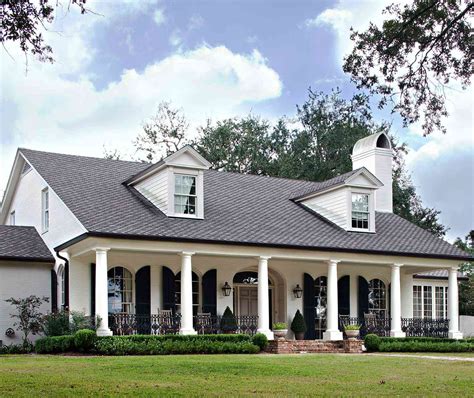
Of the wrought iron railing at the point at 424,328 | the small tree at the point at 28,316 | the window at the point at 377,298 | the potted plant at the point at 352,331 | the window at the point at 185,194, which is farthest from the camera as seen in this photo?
the window at the point at 377,298

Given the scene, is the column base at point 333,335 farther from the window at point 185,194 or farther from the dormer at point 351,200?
the window at point 185,194

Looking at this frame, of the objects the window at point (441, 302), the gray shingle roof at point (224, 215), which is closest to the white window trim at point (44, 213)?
the gray shingle roof at point (224, 215)

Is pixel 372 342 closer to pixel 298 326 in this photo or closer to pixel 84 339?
pixel 298 326

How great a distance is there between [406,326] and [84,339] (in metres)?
12.7

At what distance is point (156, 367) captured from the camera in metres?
16.7

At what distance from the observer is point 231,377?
14.9 m

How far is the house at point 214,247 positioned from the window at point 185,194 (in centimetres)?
4

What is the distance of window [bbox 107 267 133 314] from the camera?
1002 inches

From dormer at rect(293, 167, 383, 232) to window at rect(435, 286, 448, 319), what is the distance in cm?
657

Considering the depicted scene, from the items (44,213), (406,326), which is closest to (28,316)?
(44,213)

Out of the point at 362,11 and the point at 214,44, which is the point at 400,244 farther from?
the point at 362,11

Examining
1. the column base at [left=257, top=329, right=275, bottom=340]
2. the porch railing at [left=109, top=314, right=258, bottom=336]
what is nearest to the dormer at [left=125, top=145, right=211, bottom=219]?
the porch railing at [left=109, top=314, right=258, bottom=336]

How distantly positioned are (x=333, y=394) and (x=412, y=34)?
260 inches

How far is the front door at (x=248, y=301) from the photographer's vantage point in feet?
94.3
